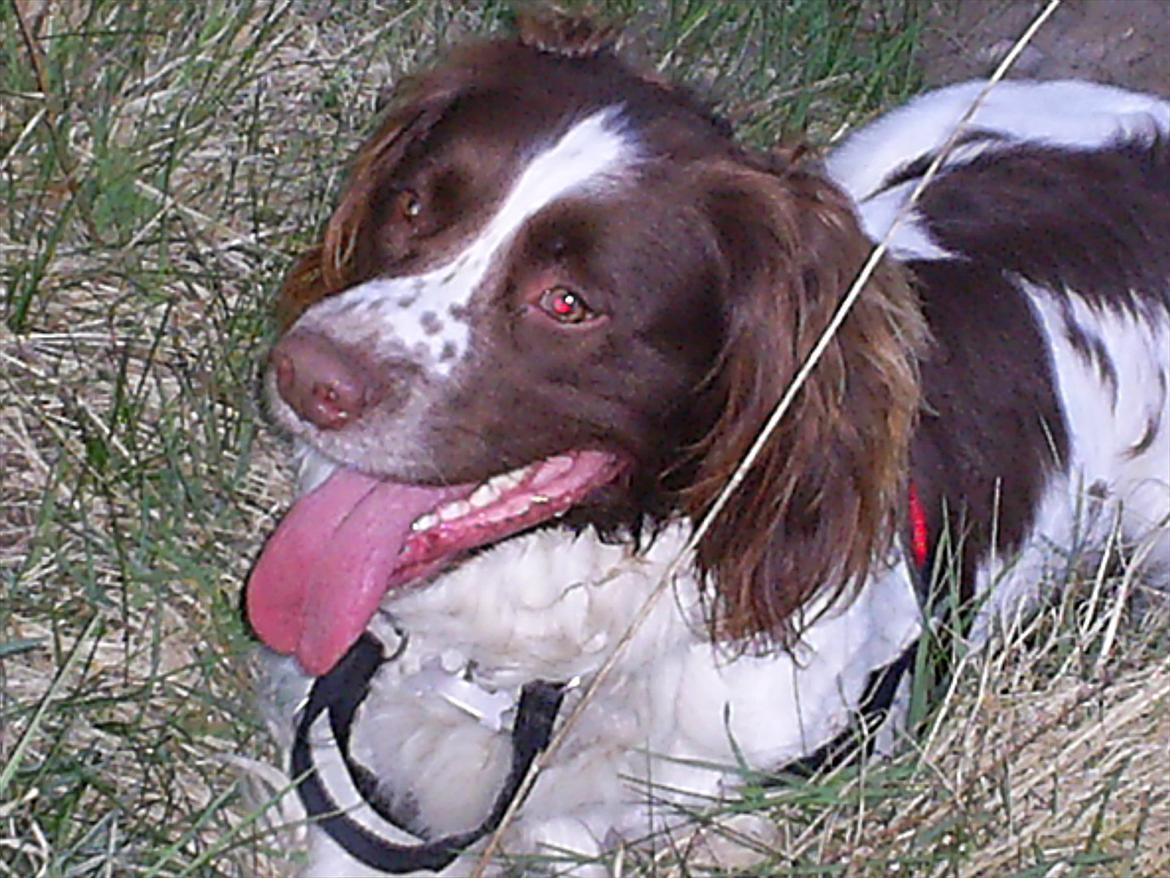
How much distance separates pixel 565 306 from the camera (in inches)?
114

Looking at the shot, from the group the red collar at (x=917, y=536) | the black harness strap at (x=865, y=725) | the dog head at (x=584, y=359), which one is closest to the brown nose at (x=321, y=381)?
the dog head at (x=584, y=359)

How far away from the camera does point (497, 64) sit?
3.22m

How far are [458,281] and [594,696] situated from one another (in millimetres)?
579

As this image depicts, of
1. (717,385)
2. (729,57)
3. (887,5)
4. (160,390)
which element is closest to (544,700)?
(717,385)

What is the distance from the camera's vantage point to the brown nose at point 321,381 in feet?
9.07

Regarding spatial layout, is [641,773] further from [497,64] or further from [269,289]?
[269,289]

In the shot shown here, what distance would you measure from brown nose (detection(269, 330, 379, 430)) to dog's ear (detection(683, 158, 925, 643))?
453mm

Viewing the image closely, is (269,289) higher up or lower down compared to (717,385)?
Answer: lower down

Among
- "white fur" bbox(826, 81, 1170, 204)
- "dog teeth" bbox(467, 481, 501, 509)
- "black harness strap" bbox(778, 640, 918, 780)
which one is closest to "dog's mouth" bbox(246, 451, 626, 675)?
"dog teeth" bbox(467, 481, 501, 509)

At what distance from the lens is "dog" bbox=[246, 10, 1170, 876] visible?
9.47 feet

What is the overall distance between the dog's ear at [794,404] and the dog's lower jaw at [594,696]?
0.27 feet

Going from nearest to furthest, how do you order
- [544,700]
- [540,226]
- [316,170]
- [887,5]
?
[540,226], [544,700], [316,170], [887,5]

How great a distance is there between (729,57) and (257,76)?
3.07 ft

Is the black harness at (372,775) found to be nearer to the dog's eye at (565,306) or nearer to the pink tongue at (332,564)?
the pink tongue at (332,564)
